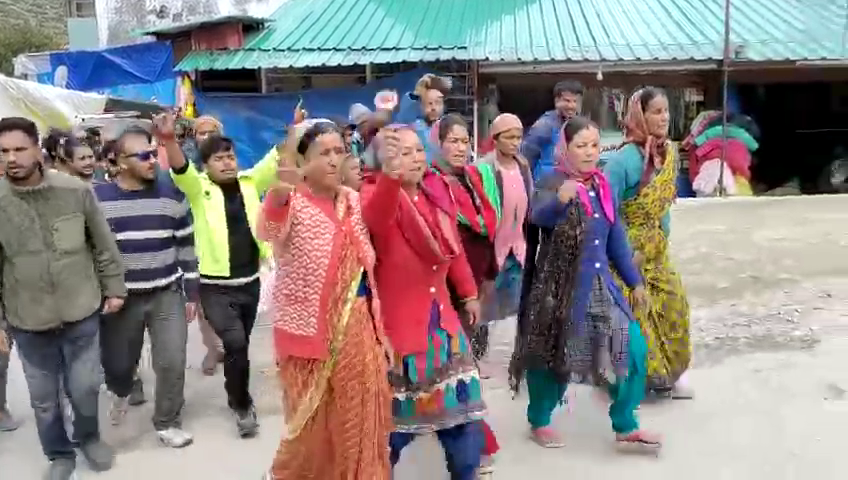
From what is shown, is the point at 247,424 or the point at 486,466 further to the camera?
the point at 247,424

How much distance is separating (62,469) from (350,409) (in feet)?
5.39

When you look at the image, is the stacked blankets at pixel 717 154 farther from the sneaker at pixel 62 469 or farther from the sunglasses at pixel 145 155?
the sneaker at pixel 62 469

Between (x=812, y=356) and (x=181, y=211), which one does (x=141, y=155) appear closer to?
(x=181, y=211)

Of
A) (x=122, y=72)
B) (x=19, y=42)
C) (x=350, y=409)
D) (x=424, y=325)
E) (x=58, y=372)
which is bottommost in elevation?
(x=58, y=372)

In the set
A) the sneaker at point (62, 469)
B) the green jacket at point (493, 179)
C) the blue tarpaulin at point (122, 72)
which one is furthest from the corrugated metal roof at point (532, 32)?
the sneaker at point (62, 469)

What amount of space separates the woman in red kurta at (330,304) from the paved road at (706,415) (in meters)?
0.93

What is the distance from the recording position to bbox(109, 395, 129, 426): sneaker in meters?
4.47

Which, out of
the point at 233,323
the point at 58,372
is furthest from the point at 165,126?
the point at 58,372

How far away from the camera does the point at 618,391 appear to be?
3730 mm

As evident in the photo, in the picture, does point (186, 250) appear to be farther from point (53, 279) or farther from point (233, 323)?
point (53, 279)

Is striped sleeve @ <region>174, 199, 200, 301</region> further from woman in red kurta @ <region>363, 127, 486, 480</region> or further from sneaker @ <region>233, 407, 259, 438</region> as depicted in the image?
woman in red kurta @ <region>363, 127, 486, 480</region>

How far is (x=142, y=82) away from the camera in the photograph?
14.5 m

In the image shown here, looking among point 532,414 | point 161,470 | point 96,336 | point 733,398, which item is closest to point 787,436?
point 733,398

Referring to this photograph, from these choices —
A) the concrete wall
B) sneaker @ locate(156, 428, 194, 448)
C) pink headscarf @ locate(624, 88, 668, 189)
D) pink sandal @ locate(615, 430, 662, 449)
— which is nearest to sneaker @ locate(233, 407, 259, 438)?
sneaker @ locate(156, 428, 194, 448)
